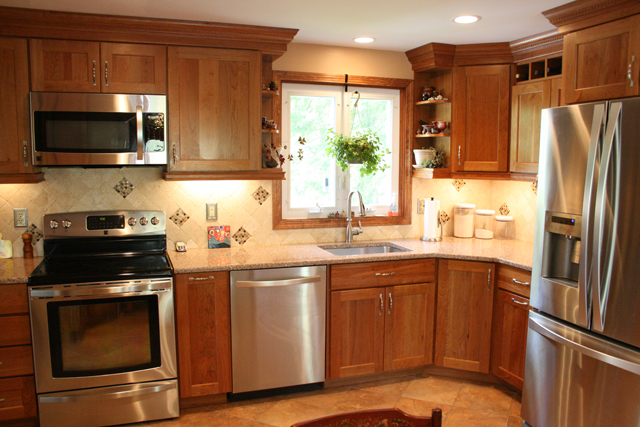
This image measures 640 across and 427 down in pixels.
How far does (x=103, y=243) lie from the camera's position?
125 inches

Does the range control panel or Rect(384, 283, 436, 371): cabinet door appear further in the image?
Rect(384, 283, 436, 371): cabinet door

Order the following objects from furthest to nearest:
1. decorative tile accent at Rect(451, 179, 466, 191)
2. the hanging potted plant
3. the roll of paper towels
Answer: decorative tile accent at Rect(451, 179, 466, 191) < the roll of paper towels < the hanging potted plant

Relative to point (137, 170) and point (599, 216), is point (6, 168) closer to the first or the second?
point (137, 170)

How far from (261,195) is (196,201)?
1.49 ft

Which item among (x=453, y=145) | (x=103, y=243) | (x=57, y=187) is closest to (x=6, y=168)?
(x=57, y=187)

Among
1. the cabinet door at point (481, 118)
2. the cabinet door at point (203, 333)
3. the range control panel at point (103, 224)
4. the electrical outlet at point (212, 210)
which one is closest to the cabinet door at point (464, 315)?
the cabinet door at point (481, 118)

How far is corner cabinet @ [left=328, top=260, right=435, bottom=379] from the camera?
317 centimetres

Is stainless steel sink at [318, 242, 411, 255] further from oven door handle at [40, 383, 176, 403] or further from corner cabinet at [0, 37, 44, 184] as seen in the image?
corner cabinet at [0, 37, 44, 184]

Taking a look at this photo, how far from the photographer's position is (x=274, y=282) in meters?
2.98

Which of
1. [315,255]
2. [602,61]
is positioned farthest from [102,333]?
[602,61]

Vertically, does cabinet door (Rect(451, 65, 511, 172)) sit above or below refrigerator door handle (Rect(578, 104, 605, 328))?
above

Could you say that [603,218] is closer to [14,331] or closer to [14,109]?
[14,331]

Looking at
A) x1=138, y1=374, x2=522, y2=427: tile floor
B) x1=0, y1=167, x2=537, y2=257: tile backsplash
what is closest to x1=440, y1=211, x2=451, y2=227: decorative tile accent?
x1=0, y1=167, x2=537, y2=257: tile backsplash

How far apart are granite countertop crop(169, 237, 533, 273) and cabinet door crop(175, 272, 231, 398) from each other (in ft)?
0.31
